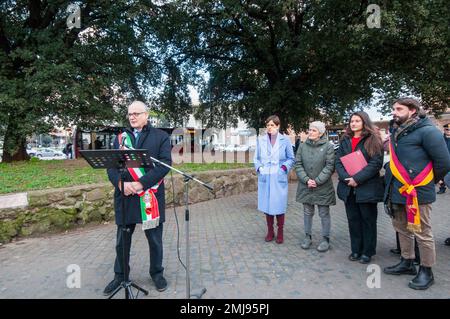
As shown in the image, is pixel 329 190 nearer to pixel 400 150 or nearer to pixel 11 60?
pixel 400 150

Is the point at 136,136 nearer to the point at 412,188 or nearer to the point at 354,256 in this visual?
the point at 412,188

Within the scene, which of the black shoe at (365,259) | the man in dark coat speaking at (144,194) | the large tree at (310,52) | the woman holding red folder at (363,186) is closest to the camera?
the man in dark coat speaking at (144,194)

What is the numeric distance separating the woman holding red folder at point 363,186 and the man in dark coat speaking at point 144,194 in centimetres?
247

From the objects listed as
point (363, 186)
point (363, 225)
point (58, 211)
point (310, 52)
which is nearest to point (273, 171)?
point (363, 186)

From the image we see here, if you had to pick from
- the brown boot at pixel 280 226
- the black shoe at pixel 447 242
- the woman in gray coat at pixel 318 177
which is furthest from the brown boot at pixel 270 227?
the black shoe at pixel 447 242

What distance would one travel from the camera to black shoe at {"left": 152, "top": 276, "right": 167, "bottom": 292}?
152 inches

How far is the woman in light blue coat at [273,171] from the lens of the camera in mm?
5508

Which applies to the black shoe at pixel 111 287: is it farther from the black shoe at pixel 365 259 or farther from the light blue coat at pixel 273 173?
the black shoe at pixel 365 259

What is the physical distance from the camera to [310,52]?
13.6 metres

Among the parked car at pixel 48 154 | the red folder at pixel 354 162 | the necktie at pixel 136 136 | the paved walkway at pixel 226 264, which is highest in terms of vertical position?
the necktie at pixel 136 136

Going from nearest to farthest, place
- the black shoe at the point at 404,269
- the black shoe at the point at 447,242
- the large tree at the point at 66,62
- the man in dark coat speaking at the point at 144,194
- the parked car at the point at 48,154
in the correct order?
1. the man in dark coat speaking at the point at 144,194
2. the black shoe at the point at 404,269
3. the black shoe at the point at 447,242
4. the large tree at the point at 66,62
5. the parked car at the point at 48,154

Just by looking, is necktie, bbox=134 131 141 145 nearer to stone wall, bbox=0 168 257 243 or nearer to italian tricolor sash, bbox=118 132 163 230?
italian tricolor sash, bbox=118 132 163 230
